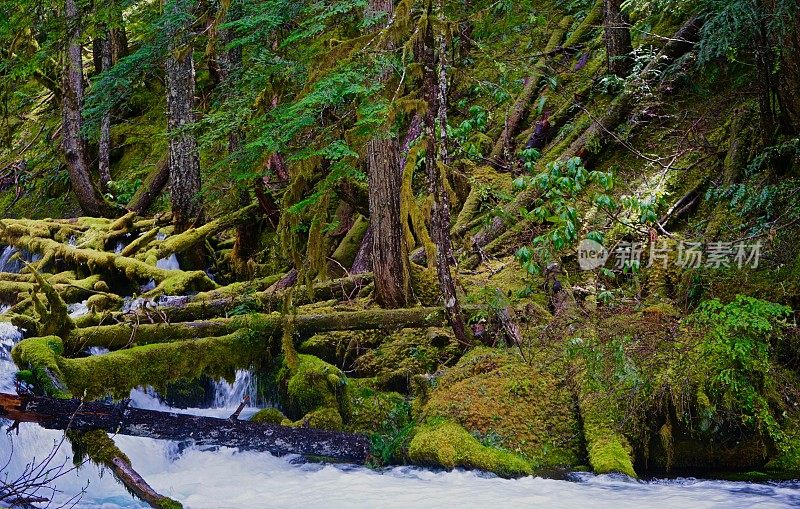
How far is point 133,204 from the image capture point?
16062 mm

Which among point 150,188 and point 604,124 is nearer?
point 604,124

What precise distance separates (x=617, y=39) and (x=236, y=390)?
23.8 ft

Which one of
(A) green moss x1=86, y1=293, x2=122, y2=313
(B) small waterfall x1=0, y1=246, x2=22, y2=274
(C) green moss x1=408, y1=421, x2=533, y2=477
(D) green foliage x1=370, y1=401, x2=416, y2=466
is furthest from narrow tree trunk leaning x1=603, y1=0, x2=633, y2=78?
(B) small waterfall x1=0, y1=246, x2=22, y2=274

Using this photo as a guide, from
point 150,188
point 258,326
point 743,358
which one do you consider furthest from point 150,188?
point 743,358

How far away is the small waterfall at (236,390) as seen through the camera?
26.9 feet

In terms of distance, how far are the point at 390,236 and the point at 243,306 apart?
1.95m

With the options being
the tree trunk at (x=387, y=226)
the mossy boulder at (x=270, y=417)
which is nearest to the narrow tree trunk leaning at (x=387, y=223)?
the tree trunk at (x=387, y=226)

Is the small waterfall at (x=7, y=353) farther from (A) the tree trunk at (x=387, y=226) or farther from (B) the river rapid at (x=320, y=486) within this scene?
(A) the tree trunk at (x=387, y=226)

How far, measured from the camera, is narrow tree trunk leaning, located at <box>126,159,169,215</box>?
52.6 ft

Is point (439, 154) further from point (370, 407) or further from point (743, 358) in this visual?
point (743, 358)

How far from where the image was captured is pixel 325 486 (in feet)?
19.8

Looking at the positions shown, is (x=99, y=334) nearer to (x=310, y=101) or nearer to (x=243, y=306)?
(x=243, y=306)

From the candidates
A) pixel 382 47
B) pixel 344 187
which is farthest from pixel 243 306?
pixel 382 47

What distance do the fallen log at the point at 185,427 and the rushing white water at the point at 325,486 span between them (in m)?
0.26
